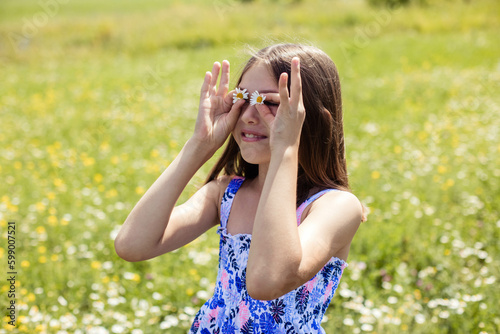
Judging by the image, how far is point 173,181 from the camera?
1.57 meters

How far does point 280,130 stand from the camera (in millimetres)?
1348

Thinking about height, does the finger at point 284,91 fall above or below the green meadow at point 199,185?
above

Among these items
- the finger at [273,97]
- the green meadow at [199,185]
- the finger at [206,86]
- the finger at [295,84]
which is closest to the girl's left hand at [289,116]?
the finger at [295,84]

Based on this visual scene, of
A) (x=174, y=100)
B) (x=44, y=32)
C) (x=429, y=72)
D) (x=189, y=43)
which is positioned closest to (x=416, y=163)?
(x=174, y=100)

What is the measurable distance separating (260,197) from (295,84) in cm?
33

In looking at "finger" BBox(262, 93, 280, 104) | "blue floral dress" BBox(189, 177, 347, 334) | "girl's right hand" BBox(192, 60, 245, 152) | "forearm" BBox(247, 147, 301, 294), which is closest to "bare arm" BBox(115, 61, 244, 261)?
"girl's right hand" BBox(192, 60, 245, 152)

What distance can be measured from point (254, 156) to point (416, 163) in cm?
378

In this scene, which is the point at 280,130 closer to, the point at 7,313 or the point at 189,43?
the point at 7,313

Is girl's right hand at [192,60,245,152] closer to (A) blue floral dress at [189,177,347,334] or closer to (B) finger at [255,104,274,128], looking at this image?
(B) finger at [255,104,274,128]

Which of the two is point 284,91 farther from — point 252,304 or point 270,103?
point 252,304

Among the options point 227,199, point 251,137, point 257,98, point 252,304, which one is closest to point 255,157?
point 251,137

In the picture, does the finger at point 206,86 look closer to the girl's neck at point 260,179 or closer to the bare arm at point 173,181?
the bare arm at point 173,181

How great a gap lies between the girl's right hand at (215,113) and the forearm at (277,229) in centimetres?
30

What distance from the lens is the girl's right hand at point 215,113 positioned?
1.58m
